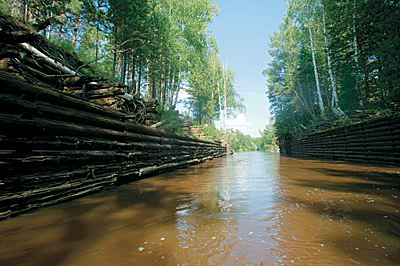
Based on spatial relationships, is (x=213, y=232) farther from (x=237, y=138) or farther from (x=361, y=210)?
(x=237, y=138)

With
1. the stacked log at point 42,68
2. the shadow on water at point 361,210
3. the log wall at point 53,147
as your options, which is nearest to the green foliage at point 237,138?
the stacked log at point 42,68

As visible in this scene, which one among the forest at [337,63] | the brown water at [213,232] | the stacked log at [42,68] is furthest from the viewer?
the forest at [337,63]

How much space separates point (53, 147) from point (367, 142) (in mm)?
10423

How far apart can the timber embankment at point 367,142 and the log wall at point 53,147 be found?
8.28m

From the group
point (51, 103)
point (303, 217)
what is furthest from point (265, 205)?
point (51, 103)

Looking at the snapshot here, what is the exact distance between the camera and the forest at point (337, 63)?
993 centimetres

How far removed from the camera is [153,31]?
43.4 ft

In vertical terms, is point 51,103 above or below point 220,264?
above

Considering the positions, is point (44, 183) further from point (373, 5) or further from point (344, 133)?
point (373, 5)

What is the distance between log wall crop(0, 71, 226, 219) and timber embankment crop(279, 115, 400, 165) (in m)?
8.28

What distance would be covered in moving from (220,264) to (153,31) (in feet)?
48.0

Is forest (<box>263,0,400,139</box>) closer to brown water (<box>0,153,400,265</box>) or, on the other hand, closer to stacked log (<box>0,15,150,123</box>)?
brown water (<box>0,153,400,265</box>)

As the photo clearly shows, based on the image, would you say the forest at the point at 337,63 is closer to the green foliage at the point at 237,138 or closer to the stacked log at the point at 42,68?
the green foliage at the point at 237,138

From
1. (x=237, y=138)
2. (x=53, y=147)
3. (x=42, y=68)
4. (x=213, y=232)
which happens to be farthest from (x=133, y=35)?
(x=237, y=138)
